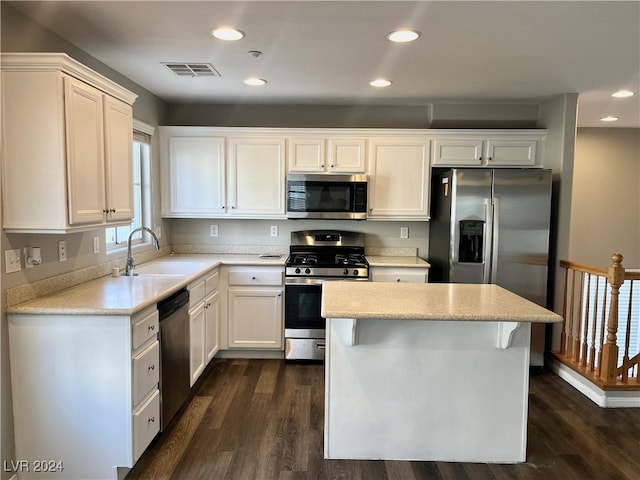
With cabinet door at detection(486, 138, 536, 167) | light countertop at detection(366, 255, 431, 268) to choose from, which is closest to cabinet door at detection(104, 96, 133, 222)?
light countertop at detection(366, 255, 431, 268)

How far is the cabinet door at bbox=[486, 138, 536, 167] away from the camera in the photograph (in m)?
4.15

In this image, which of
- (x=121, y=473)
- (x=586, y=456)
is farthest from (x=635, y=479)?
(x=121, y=473)

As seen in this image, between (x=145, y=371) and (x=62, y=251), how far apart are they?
2.83 feet

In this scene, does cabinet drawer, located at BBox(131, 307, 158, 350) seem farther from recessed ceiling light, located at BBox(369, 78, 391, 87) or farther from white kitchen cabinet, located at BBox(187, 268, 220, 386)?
recessed ceiling light, located at BBox(369, 78, 391, 87)

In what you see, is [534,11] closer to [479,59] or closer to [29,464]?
[479,59]

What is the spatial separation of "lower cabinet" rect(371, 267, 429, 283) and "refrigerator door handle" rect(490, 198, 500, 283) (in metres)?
0.56

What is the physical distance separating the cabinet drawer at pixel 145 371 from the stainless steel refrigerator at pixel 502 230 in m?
2.44

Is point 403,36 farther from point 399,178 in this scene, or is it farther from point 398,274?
point 398,274

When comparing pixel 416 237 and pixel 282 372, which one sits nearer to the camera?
pixel 282 372

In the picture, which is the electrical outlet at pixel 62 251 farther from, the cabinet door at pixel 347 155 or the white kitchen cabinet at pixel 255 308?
the cabinet door at pixel 347 155

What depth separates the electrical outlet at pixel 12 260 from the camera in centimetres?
215

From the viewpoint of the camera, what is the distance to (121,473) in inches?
90.0

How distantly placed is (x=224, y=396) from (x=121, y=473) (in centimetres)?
107

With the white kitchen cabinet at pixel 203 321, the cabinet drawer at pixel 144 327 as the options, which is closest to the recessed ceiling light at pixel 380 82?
the white kitchen cabinet at pixel 203 321
